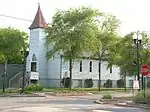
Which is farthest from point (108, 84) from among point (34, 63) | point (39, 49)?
point (39, 49)

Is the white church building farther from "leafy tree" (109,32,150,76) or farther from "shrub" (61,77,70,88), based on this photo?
"leafy tree" (109,32,150,76)

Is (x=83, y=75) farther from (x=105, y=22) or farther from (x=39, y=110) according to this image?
(x=39, y=110)

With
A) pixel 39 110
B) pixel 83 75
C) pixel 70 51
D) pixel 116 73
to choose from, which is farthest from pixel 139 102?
pixel 116 73

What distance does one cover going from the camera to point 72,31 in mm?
47281

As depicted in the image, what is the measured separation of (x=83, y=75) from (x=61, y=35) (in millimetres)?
15534

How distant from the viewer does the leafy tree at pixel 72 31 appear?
1843 inches

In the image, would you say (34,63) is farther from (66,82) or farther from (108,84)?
(108,84)

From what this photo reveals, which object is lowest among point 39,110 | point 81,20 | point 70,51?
point 39,110

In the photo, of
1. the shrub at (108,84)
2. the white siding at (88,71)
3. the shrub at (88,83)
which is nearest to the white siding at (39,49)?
the white siding at (88,71)

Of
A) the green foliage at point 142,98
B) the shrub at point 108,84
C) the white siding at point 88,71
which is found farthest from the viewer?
the shrub at point 108,84

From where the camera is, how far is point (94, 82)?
206 feet

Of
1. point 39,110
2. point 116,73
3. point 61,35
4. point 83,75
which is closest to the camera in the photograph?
point 39,110

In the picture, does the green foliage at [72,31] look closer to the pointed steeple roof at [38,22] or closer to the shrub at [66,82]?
the shrub at [66,82]

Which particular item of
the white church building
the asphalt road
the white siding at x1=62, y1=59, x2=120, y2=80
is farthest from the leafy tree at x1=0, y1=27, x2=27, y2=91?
the asphalt road
